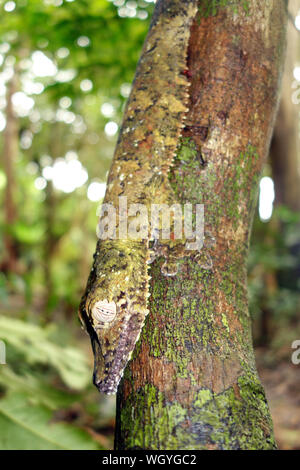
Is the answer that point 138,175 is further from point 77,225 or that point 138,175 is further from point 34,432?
point 77,225

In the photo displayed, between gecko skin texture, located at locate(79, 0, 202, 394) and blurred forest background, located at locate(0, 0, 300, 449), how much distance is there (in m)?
0.93

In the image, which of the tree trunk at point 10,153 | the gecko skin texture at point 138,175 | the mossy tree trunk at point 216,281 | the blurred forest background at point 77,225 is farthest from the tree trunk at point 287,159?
the tree trunk at point 10,153

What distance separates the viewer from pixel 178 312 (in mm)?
1522

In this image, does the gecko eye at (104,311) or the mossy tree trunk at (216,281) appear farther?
the gecko eye at (104,311)

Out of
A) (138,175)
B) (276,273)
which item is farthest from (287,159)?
(138,175)

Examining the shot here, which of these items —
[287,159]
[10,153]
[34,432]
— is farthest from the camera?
[10,153]

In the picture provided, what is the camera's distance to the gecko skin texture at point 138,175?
1.89 m

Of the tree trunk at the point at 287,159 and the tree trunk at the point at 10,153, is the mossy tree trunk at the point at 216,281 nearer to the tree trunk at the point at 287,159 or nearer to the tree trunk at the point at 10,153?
the tree trunk at the point at 287,159

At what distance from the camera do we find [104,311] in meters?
1.92

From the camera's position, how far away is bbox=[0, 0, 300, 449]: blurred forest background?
3.41 m

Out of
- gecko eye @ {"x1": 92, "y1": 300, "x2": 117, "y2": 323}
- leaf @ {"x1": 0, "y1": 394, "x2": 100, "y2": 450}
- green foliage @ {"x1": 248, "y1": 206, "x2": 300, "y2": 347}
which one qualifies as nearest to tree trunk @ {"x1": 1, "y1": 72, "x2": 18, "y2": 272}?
green foliage @ {"x1": 248, "y1": 206, "x2": 300, "y2": 347}

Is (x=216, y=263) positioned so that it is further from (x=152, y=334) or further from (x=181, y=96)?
(x=181, y=96)

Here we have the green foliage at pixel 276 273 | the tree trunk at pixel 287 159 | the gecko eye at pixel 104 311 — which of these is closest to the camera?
the gecko eye at pixel 104 311

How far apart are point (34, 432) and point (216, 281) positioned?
7.23ft
